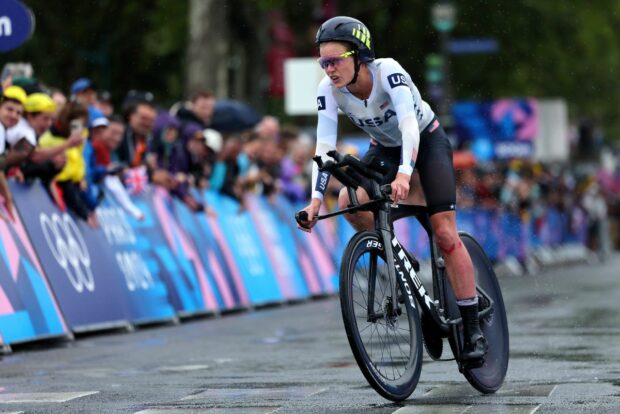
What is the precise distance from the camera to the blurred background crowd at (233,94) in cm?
1555

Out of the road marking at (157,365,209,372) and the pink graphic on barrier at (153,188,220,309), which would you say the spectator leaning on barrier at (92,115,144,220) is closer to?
the pink graphic on barrier at (153,188,220,309)

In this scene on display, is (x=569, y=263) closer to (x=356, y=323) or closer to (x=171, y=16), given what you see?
(x=171, y=16)

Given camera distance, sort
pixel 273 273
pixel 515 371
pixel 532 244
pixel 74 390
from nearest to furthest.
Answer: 1. pixel 74 390
2. pixel 515 371
3. pixel 273 273
4. pixel 532 244

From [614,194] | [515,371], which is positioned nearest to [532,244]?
[614,194]

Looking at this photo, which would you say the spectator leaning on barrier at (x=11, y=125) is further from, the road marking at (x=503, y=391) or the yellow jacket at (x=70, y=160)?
the road marking at (x=503, y=391)

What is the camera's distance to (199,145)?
62.3 feet

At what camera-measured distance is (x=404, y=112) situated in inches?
346

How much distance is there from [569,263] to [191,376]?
2961 centimetres

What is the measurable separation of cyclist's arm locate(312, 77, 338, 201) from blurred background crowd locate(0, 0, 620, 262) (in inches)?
218

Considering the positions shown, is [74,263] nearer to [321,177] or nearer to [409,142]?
[321,177]

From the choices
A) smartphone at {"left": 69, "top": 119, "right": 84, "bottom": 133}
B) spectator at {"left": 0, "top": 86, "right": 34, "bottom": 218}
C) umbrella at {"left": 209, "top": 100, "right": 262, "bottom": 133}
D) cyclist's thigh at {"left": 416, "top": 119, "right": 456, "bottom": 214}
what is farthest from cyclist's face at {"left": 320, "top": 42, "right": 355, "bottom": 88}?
umbrella at {"left": 209, "top": 100, "right": 262, "bottom": 133}

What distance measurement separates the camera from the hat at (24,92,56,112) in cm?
1439

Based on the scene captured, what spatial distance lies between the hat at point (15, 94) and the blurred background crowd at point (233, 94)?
2 cm

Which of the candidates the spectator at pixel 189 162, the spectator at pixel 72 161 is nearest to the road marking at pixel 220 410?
the spectator at pixel 72 161
